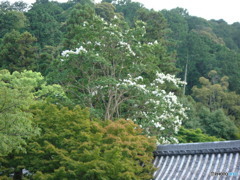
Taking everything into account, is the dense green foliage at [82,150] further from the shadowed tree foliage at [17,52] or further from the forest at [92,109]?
the shadowed tree foliage at [17,52]

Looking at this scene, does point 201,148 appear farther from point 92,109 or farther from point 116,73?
point 116,73

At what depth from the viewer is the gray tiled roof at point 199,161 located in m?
8.66

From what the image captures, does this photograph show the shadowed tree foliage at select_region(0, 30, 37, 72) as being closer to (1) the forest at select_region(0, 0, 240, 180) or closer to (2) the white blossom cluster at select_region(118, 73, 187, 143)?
(1) the forest at select_region(0, 0, 240, 180)

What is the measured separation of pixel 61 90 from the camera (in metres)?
16.4

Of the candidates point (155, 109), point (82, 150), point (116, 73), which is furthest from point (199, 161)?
point (116, 73)

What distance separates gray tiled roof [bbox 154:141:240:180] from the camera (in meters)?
8.66

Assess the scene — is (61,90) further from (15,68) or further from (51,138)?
(15,68)

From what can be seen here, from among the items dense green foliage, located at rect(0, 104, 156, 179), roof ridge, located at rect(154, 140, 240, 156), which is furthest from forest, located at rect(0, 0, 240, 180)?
roof ridge, located at rect(154, 140, 240, 156)

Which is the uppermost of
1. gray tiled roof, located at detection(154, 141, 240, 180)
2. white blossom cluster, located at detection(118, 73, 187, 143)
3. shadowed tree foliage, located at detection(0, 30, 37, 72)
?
shadowed tree foliage, located at detection(0, 30, 37, 72)

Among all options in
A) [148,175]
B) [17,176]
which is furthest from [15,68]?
[148,175]

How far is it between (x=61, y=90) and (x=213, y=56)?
3255 centimetres

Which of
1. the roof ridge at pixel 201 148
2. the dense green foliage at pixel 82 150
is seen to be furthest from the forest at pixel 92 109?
the roof ridge at pixel 201 148

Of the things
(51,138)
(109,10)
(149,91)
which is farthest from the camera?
(109,10)

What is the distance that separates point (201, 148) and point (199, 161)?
31 centimetres
